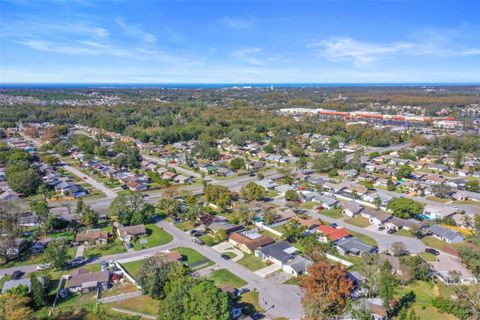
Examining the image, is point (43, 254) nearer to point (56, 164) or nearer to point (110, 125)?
point (56, 164)

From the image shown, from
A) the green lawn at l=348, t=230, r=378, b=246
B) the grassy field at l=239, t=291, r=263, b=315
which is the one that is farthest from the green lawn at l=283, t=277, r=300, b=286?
the green lawn at l=348, t=230, r=378, b=246

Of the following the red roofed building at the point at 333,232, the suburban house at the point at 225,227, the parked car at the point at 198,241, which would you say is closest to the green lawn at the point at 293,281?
the red roofed building at the point at 333,232

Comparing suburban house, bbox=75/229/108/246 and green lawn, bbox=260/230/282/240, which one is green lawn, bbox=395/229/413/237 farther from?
suburban house, bbox=75/229/108/246

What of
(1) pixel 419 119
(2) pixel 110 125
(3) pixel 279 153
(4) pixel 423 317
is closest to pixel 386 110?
(1) pixel 419 119

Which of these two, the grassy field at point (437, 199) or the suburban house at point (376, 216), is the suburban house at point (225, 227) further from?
the grassy field at point (437, 199)

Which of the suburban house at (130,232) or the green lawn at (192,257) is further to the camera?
the suburban house at (130,232)
